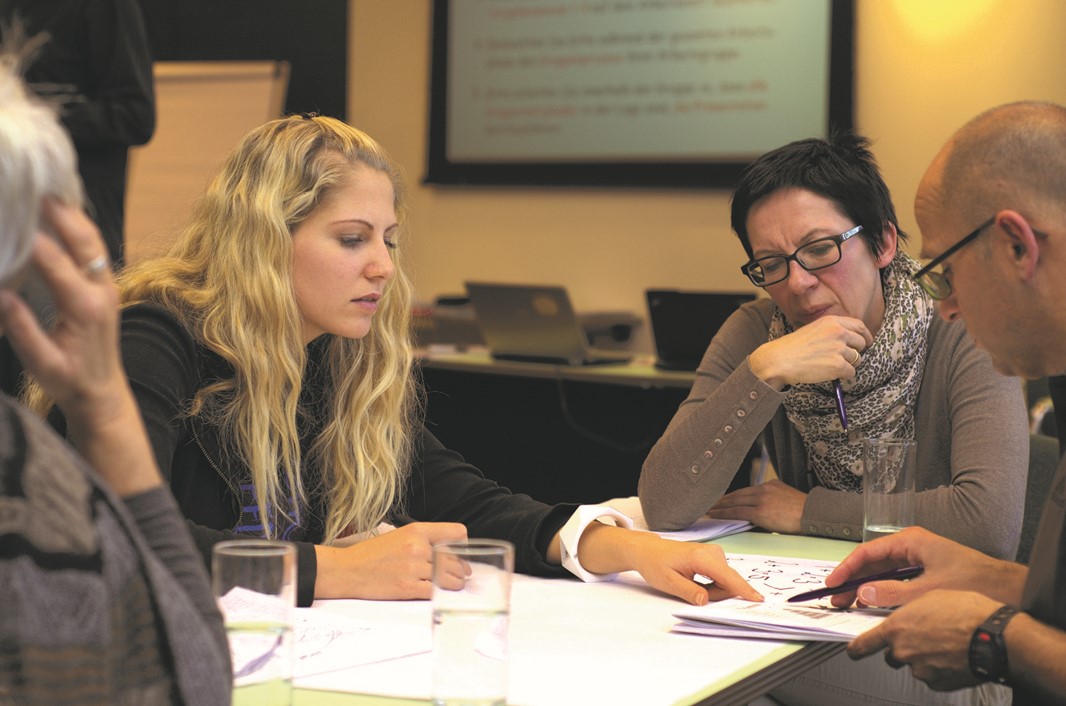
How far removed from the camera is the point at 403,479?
1987 mm

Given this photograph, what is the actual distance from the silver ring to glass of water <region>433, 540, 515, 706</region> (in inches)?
15.0

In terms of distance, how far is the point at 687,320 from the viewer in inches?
151

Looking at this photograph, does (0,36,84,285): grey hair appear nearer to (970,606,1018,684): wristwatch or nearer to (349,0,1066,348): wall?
(970,606,1018,684): wristwatch

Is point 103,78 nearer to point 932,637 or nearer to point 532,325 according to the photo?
point 532,325

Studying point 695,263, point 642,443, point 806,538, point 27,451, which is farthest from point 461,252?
point 27,451

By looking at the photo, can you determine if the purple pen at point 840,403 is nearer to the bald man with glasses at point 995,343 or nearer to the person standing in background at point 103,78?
the bald man with glasses at point 995,343

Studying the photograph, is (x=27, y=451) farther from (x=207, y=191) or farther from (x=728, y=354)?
(x=728, y=354)

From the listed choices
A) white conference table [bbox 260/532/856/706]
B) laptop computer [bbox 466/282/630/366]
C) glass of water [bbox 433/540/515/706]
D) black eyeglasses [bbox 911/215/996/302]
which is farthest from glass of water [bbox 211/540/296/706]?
laptop computer [bbox 466/282/630/366]

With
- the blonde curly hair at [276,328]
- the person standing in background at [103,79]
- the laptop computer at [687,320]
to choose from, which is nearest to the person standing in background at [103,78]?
the person standing in background at [103,79]

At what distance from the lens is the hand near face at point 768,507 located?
2.06m

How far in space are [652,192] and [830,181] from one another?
108 inches

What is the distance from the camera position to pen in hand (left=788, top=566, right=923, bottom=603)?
153cm

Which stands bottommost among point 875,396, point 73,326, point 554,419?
point 554,419

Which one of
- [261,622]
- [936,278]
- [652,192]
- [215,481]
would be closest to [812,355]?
[936,278]
